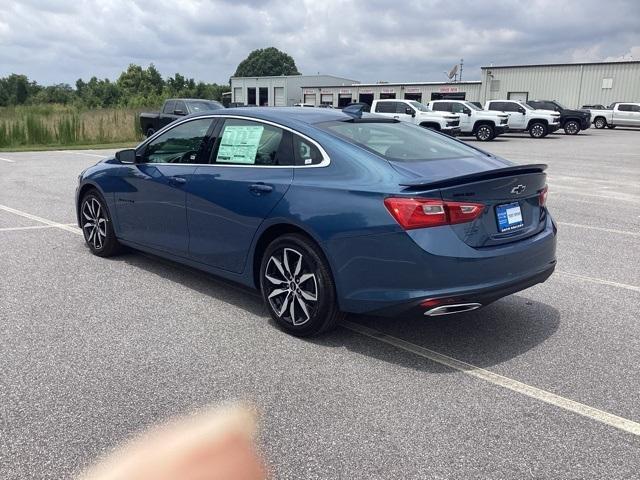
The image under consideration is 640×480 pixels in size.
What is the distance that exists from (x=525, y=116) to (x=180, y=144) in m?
29.1

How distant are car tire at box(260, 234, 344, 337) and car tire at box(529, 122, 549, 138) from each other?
30089 mm

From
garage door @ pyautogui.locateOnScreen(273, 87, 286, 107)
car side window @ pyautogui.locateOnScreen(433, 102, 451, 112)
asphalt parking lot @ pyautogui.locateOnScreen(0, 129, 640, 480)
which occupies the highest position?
garage door @ pyautogui.locateOnScreen(273, 87, 286, 107)

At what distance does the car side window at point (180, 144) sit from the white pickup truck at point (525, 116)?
27794 millimetres

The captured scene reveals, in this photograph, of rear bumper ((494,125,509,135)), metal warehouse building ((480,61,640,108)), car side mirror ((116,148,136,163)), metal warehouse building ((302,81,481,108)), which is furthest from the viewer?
metal warehouse building ((302,81,481,108))

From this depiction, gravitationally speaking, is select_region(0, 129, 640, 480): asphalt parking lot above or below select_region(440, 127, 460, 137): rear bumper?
below

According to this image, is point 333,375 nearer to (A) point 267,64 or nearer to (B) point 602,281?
(B) point 602,281

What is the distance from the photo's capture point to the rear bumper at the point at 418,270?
3.54 metres

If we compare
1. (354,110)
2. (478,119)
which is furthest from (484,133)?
(354,110)

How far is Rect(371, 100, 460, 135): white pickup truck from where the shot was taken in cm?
2747

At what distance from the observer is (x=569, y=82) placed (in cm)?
4778

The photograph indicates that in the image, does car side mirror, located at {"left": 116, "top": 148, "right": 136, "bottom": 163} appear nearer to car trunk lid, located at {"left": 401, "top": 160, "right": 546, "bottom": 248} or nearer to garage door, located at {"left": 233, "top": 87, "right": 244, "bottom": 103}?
car trunk lid, located at {"left": 401, "top": 160, "right": 546, "bottom": 248}

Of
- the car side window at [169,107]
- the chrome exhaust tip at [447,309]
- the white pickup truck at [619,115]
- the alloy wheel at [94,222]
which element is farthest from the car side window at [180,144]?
the white pickup truck at [619,115]

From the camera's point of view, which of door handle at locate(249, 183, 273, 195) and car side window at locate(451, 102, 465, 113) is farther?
car side window at locate(451, 102, 465, 113)

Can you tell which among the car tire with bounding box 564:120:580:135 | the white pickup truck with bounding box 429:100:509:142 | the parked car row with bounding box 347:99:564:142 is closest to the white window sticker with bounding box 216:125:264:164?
the parked car row with bounding box 347:99:564:142
